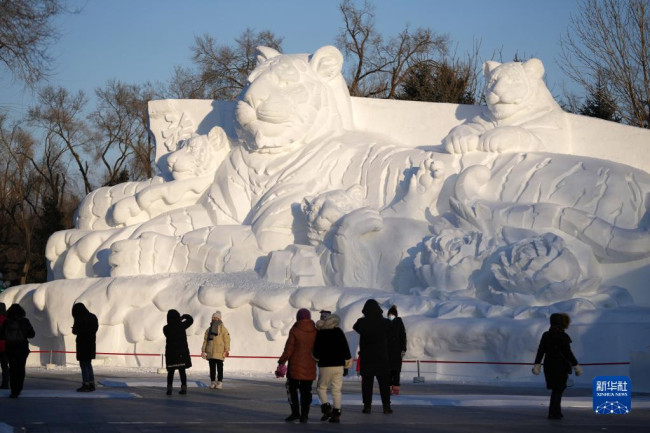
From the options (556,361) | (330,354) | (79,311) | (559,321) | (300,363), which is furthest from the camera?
(79,311)

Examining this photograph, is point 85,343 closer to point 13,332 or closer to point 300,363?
point 13,332

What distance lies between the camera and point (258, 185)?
23531mm

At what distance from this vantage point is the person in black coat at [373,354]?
12117mm

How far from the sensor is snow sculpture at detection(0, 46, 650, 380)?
1867 centimetres

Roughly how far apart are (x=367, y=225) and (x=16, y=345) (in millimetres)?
8175

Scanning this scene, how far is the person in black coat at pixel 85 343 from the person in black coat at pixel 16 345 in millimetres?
617

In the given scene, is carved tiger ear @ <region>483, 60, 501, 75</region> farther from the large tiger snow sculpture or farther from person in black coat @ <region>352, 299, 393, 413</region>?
person in black coat @ <region>352, 299, 393, 413</region>

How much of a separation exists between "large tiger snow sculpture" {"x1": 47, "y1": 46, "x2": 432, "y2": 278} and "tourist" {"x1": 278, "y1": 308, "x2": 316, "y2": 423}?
10.5 meters

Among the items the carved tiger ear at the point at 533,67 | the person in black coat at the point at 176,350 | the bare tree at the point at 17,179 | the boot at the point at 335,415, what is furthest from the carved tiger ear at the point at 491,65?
the bare tree at the point at 17,179

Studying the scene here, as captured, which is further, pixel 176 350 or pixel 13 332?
pixel 176 350

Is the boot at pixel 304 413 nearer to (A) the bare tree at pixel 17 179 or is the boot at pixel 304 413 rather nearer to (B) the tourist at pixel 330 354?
(B) the tourist at pixel 330 354

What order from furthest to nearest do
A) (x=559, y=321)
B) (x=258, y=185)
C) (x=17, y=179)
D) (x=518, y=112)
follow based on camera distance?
(x=17, y=179) → (x=258, y=185) → (x=518, y=112) → (x=559, y=321)

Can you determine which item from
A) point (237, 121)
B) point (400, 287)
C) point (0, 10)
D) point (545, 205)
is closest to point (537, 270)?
point (545, 205)

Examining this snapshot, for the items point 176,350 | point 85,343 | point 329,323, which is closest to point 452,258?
point 176,350
